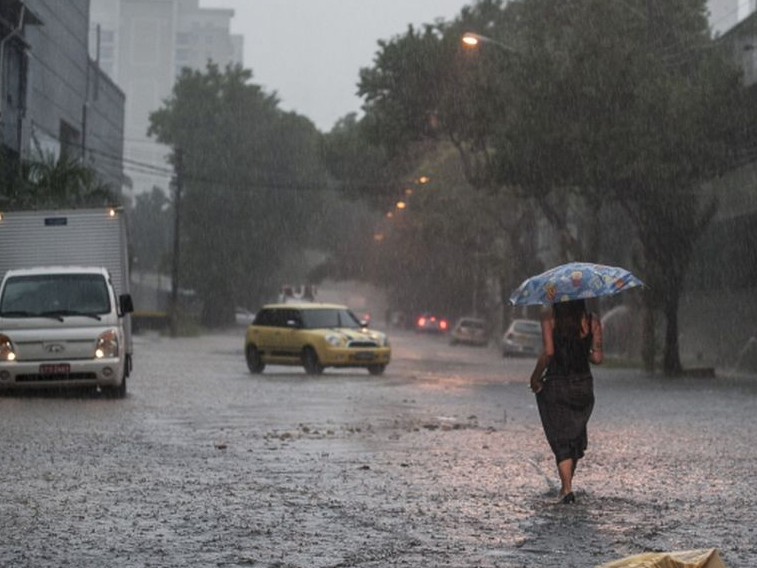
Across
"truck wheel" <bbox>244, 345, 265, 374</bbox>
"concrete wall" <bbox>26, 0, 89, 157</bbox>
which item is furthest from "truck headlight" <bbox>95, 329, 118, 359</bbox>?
"concrete wall" <bbox>26, 0, 89, 157</bbox>

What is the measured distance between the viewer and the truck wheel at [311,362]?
3500 centimetres

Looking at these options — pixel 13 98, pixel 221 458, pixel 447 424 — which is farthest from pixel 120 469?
pixel 13 98

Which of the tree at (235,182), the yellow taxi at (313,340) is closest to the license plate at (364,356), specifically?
the yellow taxi at (313,340)

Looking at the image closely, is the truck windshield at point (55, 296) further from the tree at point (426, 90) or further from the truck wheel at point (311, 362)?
the tree at point (426, 90)

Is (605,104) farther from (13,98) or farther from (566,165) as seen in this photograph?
(13,98)

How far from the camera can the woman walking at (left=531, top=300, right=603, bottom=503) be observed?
40.8 ft

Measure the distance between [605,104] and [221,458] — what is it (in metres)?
23.8

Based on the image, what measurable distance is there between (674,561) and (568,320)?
5780mm

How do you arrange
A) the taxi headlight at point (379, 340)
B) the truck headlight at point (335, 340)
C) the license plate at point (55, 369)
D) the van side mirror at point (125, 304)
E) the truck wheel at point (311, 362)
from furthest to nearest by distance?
the taxi headlight at point (379, 340) → the truck wheel at point (311, 362) → the truck headlight at point (335, 340) → the van side mirror at point (125, 304) → the license plate at point (55, 369)

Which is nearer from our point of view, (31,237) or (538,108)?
(31,237)

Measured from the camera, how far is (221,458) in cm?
1505

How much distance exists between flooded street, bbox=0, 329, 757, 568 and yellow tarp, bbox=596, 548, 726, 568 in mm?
2063

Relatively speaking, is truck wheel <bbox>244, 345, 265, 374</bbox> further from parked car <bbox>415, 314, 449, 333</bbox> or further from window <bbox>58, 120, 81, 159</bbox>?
parked car <bbox>415, 314, 449, 333</bbox>

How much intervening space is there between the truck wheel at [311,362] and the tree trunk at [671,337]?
9.18 meters
